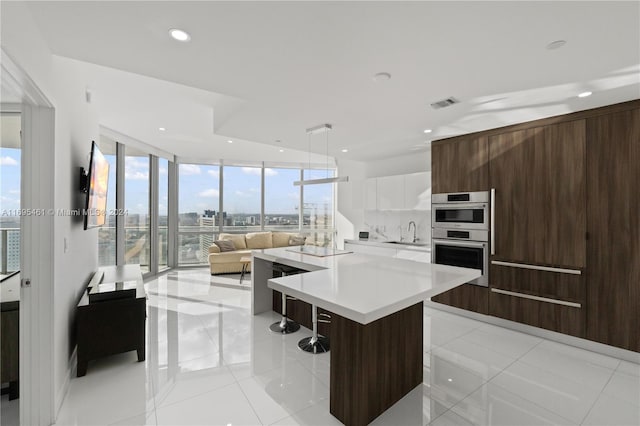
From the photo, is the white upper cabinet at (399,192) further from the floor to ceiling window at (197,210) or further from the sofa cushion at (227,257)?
the floor to ceiling window at (197,210)

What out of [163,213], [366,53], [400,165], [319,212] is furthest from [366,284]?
[319,212]

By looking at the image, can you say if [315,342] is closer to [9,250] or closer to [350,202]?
[9,250]

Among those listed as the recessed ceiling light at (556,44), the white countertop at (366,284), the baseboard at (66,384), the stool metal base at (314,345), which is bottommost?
the stool metal base at (314,345)

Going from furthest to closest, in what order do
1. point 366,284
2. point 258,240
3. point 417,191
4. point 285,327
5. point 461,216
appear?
point 258,240 → point 417,191 → point 461,216 → point 285,327 → point 366,284

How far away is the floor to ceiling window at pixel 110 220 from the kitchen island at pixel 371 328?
153 inches

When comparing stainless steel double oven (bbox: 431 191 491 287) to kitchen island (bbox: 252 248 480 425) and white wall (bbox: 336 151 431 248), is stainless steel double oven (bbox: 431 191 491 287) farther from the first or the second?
kitchen island (bbox: 252 248 480 425)

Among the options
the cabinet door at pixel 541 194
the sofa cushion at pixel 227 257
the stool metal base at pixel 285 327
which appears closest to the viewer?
the cabinet door at pixel 541 194

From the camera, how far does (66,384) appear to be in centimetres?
223

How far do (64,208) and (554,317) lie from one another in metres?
4.72

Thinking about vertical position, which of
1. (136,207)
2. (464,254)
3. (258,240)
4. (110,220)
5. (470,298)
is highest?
(136,207)

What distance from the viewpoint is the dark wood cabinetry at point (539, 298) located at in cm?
304

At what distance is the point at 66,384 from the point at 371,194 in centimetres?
497

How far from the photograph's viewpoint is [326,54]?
1959mm

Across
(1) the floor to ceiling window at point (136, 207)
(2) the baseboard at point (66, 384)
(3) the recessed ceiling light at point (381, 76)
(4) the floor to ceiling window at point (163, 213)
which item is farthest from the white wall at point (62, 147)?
(4) the floor to ceiling window at point (163, 213)
